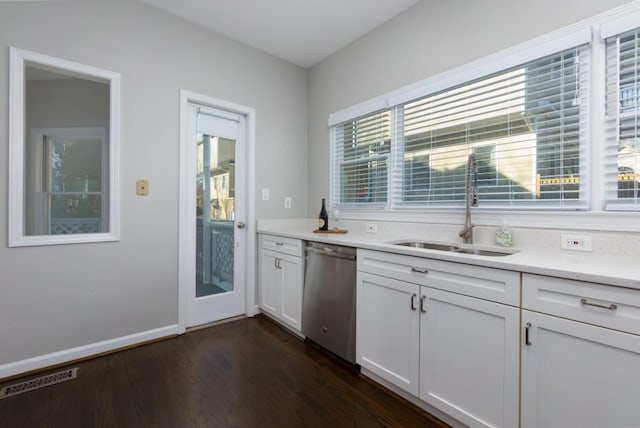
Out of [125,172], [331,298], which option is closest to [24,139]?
[125,172]

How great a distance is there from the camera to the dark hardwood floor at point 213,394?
5.22 feet

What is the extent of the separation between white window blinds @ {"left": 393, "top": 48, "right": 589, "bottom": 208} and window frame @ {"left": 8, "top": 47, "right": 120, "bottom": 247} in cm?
239

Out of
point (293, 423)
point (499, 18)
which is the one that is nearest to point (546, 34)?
point (499, 18)

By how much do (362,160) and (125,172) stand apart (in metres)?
2.09

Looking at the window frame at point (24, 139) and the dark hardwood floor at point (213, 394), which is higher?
the window frame at point (24, 139)

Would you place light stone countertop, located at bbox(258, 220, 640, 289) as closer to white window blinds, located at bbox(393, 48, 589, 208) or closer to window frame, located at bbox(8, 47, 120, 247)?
white window blinds, located at bbox(393, 48, 589, 208)

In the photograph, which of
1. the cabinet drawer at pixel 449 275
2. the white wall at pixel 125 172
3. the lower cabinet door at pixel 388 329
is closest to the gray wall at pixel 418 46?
the white wall at pixel 125 172

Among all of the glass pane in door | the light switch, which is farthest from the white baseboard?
the light switch

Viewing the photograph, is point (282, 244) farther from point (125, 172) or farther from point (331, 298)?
Answer: point (125, 172)

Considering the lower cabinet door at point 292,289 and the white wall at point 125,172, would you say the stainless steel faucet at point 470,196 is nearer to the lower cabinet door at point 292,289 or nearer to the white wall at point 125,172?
the lower cabinet door at point 292,289

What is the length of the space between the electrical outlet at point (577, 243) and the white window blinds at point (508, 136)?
19 centimetres

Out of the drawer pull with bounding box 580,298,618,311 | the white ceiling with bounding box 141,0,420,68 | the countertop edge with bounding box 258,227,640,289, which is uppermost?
the white ceiling with bounding box 141,0,420,68

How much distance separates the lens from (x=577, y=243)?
1568 mm

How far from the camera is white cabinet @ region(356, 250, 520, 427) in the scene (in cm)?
131
